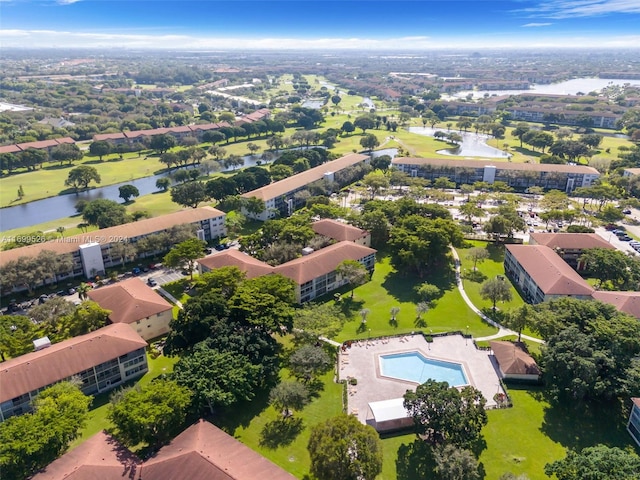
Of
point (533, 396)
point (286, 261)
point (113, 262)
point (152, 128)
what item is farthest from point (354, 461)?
point (152, 128)

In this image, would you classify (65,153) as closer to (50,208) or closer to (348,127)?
(50,208)

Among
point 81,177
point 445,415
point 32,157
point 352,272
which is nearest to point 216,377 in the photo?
point 445,415

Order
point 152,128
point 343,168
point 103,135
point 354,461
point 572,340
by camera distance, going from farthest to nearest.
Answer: point 152,128, point 103,135, point 343,168, point 572,340, point 354,461

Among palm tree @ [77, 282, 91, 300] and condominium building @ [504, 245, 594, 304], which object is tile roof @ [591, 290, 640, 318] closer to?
condominium building @ [504, 245, 594, 304]

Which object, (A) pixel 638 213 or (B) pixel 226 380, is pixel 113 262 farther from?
(A) pixel 638 213

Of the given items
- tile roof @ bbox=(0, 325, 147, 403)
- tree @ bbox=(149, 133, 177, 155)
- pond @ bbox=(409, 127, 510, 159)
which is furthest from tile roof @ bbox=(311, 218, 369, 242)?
tree @ bbox=(149, 133, 177, 155)
